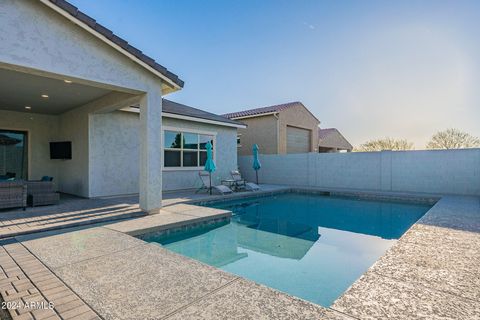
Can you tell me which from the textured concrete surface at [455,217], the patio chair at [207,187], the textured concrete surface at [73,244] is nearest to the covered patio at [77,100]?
the textured concrete surface at [73,244]

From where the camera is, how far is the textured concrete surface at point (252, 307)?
2412mm

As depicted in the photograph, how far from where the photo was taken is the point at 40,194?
7.79 m

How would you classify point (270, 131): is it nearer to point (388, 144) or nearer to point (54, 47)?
point (388, 144)

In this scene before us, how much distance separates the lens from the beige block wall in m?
21.0

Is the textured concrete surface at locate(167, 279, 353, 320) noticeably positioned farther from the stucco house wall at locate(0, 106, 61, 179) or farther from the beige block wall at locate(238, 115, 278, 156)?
the beige block wall at locate(238, 115, 278, 156)

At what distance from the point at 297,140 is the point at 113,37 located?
19.5 meters

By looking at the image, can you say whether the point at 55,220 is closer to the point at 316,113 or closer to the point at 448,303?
the point at 448,303

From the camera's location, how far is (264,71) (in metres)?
15.4

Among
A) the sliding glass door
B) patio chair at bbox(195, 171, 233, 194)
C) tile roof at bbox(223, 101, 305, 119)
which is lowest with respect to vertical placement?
patio chair at bbox(195, 171, 233, 194)

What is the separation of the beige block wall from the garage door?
7.21ft

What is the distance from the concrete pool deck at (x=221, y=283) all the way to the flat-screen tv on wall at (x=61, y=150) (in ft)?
22.4

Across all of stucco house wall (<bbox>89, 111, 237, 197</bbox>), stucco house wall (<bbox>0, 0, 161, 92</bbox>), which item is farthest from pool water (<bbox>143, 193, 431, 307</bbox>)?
stucco house wall (<bbox>0, 0, 161, 92</bbox>)

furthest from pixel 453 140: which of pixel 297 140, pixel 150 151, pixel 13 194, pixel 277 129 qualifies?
pixel 13 194

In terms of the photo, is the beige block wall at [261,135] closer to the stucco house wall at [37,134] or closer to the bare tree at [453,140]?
the stucco house wall at [37,134]
